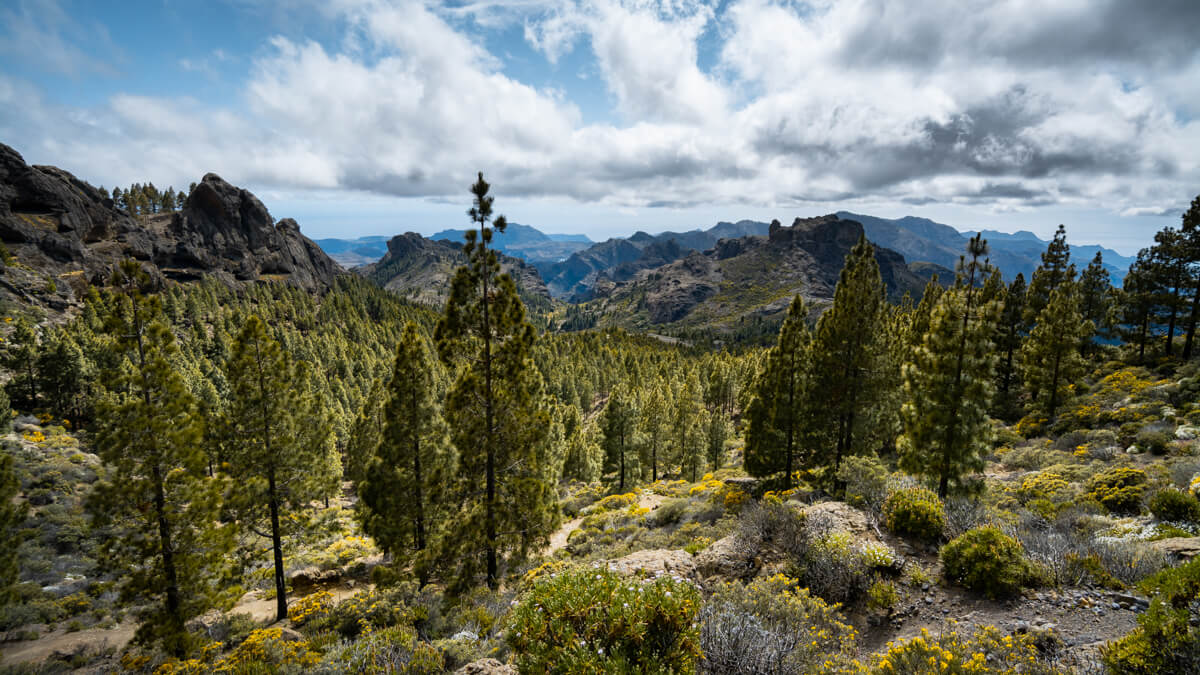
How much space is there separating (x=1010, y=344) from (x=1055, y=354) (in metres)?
7.29

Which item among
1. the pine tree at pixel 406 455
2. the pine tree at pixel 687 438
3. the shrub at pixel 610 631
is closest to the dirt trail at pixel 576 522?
the pine tree at pixel 687 438

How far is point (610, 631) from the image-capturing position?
6406 mm

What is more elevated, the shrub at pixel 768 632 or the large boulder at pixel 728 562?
the shrub at pixel 768 632

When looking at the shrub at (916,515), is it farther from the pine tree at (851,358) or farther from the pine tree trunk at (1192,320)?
the pine tree trunk at (1192,320)

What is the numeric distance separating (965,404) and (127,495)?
28131 millimetres

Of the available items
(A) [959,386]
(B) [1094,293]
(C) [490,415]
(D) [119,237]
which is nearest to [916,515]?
(A) [959,386]

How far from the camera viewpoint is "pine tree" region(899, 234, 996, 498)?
655 inches

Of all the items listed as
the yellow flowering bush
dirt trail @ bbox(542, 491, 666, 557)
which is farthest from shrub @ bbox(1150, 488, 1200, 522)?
the yellow flowering bush

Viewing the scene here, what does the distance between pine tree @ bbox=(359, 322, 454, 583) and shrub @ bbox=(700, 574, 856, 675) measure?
13.5 m

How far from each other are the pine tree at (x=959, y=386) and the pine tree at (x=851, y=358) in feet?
14.7

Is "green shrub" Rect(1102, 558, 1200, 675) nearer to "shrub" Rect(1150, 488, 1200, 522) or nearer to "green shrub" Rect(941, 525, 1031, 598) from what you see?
"green shrub" Rect(941, 525, 1031, 598)

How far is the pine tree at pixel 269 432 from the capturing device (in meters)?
16.6

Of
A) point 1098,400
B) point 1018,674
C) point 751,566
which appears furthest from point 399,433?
point 1098,400

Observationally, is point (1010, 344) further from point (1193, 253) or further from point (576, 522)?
point (576, 522)
